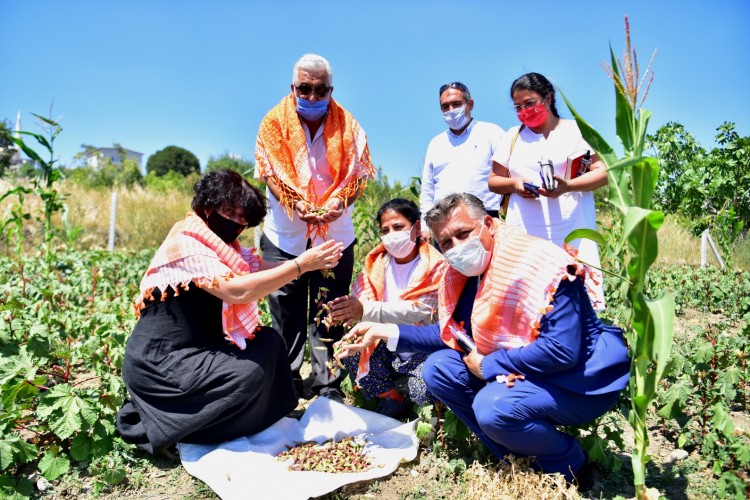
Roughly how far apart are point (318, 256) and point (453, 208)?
0.74m

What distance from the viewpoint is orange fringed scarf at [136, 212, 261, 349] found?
285cm

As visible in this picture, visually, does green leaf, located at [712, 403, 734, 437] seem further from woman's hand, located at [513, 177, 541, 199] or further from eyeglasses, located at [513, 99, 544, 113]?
eyeglasses, located at [513, 99, 544, 113]

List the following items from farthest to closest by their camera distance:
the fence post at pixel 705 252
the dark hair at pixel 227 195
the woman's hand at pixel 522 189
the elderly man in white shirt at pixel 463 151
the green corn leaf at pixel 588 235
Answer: the fence post at pixel 705 252
the elderly man in white shirt at pixel 463 151
the woman's hand at pixel 522 189
the dark hair at pixel 227 195
the green corn leaf at pixel 588 235

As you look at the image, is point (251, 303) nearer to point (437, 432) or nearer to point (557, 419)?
point (437, 432)

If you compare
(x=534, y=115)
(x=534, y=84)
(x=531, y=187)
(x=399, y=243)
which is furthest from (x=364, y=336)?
(x=534, y=84)

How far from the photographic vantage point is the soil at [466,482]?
93.4 inches

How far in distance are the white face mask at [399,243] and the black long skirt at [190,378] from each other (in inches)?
35.9

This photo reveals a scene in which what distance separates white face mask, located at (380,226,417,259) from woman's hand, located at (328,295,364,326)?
1.22ft

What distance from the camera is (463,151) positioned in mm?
4129

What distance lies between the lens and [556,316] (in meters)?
2.35

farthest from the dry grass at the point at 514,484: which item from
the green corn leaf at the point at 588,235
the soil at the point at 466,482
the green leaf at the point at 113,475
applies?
the green leaf at the point at 113,475

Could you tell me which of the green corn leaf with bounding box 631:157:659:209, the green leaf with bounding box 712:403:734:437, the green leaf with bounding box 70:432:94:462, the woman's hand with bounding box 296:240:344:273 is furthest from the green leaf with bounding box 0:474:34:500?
the green leaf with bounding box 712:403:734:437

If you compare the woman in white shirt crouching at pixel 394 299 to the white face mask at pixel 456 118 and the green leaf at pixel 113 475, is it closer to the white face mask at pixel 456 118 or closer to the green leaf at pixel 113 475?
the white face mask at pixel 456 118

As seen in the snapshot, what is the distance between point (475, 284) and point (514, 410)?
2.18 feet
